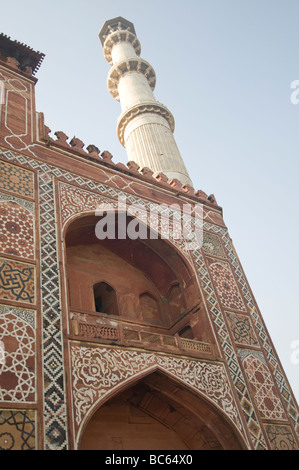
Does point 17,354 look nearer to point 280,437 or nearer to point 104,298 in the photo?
point 104,298

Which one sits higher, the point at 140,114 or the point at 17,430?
the point at 140,114

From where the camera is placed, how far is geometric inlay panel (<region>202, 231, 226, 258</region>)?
26.9ft

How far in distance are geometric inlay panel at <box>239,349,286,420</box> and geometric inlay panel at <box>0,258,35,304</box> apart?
331 cm

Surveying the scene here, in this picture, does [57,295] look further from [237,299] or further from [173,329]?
[237,299]

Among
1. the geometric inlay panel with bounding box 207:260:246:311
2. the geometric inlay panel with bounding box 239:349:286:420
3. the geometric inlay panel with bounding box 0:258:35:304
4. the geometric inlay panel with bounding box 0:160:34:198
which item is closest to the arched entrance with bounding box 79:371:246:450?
the geometric inlay panel with bounding box 239:349:286:420

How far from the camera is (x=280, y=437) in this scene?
597 centimetres

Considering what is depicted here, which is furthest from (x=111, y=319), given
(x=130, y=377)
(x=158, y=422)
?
(x=130, y=377)

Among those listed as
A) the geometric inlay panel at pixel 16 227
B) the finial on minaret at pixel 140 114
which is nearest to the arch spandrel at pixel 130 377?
the geometric inlay panel at pixel 16 227

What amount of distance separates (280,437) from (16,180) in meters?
5.00

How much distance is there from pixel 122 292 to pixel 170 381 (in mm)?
2280

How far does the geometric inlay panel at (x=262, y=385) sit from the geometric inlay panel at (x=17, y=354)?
3.28 meters
